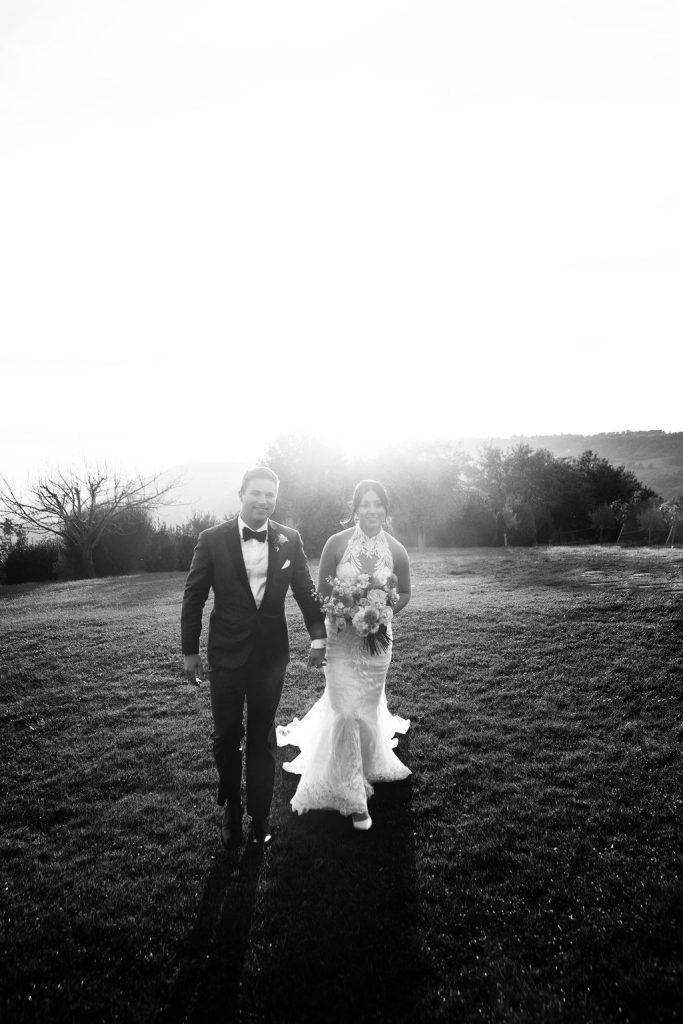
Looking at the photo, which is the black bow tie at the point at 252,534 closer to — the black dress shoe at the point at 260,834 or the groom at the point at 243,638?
the groom at the point at 243,638

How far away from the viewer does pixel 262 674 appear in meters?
4.48

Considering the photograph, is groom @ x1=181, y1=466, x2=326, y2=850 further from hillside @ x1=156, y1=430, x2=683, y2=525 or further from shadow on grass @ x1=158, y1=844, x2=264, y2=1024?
hillside @ x1=156, y1=430, x2=683, y2=525

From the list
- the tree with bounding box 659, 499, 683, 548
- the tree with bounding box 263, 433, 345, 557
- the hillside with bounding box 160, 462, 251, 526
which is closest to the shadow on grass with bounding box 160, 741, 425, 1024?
the tree with bounding box 263, 433, 345, 557

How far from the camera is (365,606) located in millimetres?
4984

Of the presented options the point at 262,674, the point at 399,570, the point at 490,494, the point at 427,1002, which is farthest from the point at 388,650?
the point at 490,494

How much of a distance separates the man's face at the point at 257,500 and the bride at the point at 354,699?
1.18m

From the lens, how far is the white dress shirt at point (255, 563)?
4.54 metres

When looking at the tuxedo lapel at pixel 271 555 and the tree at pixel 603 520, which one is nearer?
the tuxedo lapel at pixel 271 555

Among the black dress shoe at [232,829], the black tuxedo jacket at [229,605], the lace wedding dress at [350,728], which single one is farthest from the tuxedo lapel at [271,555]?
the black dress shoe at [232,829]

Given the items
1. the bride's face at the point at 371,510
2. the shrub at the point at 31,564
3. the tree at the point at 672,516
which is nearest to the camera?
the bride's face at the point at 371,510

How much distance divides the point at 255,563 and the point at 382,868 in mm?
2754

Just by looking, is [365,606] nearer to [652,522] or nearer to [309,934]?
[309,934]

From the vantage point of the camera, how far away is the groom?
14.4 ft

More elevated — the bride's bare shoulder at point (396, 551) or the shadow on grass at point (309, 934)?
the bride's bare shoulder at point (396, 551)
